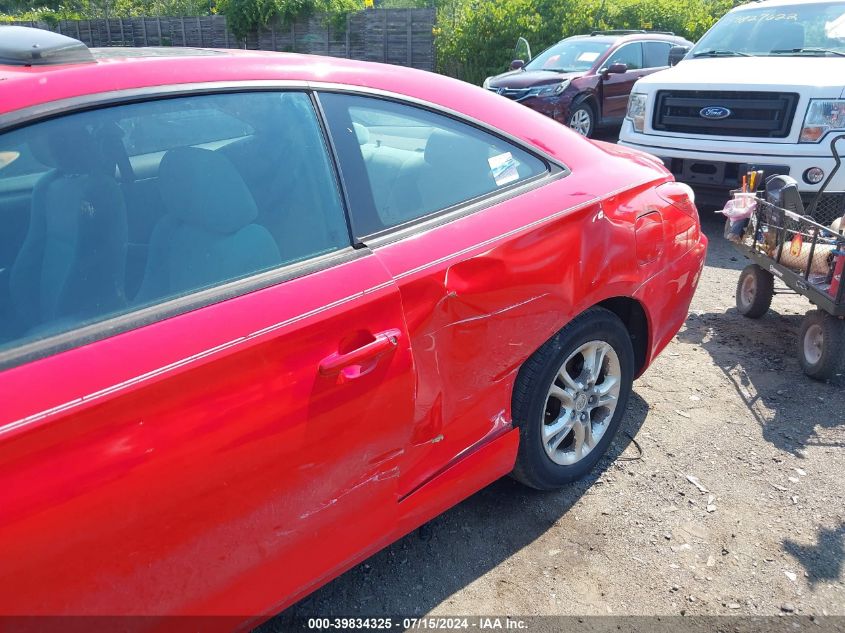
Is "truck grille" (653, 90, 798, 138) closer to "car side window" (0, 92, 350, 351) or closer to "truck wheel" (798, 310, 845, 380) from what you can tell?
"truck wheel" (798, 310, 845, 380)

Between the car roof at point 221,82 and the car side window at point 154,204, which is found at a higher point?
the car roof at point 221,82

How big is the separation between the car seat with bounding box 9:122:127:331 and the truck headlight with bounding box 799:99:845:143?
5869mm

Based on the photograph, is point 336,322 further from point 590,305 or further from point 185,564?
point 590,305

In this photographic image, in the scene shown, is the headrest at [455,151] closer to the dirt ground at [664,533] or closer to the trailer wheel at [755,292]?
the dirt ground at [664,533]

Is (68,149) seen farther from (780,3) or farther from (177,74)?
(780,3)

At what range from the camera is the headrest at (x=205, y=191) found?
188 centimetres

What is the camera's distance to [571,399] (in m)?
2.90

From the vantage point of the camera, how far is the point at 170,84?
189 centimetres

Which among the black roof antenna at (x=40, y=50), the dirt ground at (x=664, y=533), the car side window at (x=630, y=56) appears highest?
the black roof antenna at (x=40, y=50)

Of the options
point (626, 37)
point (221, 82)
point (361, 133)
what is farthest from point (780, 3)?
point (221, 82)

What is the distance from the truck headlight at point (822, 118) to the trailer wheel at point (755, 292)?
1908mm

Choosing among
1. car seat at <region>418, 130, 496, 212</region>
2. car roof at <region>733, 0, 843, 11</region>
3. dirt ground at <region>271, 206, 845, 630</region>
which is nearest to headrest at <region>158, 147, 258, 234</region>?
car seat at <region>418, 130, 496, 212</region>

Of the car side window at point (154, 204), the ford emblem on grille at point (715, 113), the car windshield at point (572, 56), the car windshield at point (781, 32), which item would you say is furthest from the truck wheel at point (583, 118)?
the car side window at point (154, 204)

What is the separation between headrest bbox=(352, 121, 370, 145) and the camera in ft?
7.18
